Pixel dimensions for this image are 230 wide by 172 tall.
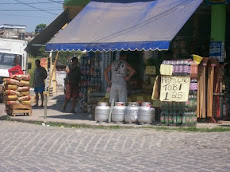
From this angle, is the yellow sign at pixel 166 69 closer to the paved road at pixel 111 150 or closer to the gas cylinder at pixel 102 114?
the paved road at pixel 111 150

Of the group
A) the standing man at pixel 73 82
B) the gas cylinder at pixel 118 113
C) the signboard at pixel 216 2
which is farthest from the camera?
the standing man at pixel 73 82

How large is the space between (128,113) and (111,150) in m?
4.31

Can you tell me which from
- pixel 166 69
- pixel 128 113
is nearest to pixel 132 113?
pixel 128 113

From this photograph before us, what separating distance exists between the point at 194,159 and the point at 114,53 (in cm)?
1034

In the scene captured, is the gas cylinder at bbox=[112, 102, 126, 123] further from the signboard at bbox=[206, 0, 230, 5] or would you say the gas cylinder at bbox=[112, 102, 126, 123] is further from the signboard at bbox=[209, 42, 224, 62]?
the signboard at bbox=[206, 0, 230, 5]

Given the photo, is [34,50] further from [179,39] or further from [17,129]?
[17,129]

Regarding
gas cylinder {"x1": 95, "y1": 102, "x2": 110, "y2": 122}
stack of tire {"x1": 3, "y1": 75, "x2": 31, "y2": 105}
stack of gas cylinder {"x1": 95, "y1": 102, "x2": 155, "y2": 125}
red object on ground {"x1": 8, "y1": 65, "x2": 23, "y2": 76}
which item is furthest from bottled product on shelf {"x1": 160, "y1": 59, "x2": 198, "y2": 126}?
red object on ground {"x1": 8, "y1": 65, "x2": 23, "y2": 76}

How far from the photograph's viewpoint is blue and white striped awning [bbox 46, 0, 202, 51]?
1382 cm

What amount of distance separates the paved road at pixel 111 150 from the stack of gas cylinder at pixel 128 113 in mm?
1054

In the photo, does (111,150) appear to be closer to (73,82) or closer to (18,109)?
(18,109)

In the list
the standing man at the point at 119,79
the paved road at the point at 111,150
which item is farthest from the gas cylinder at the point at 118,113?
the paved road at the point at 111,150

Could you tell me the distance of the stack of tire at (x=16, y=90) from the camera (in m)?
16.3

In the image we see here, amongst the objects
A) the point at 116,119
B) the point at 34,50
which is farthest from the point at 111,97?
the point at 34,50

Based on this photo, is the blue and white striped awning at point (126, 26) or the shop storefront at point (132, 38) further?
the shop storefront at point (132, 38)
